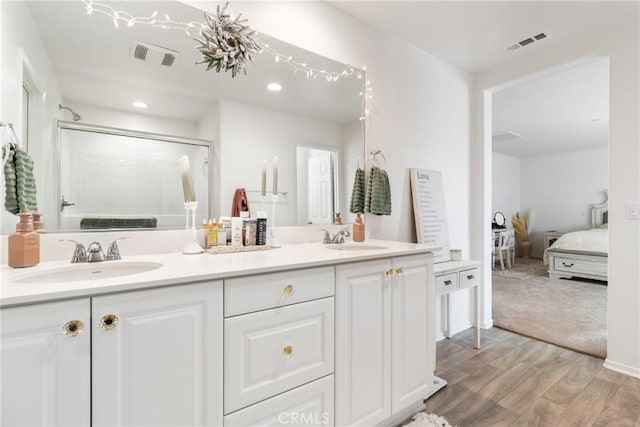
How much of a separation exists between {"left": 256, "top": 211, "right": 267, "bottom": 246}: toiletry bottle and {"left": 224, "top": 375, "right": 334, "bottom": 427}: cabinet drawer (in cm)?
75

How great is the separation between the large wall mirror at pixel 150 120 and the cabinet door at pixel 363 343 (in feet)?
2.23

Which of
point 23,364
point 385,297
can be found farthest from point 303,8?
point 23,364

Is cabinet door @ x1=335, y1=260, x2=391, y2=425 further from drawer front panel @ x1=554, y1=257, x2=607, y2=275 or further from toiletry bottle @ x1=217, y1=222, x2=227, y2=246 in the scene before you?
drawer front panel @ x1=554, y1=257, x2=607, y2=275

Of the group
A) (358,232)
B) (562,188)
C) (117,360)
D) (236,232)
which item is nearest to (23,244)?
(117,360)

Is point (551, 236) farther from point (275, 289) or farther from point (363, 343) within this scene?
point (275, 289)

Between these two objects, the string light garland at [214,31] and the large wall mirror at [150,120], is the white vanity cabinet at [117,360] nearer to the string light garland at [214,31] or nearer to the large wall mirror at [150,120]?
the large wall mirror at [150,120]

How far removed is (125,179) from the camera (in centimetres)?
139

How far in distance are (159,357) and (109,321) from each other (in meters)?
0.18

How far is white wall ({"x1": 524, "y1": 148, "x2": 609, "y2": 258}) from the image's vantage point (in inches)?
254

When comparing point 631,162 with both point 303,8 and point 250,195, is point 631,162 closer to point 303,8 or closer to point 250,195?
point 303,8

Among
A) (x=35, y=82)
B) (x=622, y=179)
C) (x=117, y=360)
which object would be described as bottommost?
(x=117, y=360)

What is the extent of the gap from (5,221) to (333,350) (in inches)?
53.7

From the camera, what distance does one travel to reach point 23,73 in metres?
1.18

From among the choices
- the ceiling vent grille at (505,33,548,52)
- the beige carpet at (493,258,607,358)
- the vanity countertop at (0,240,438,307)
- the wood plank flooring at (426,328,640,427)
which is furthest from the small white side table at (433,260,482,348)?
the ceiling vent grille at (505,33,548,52)
